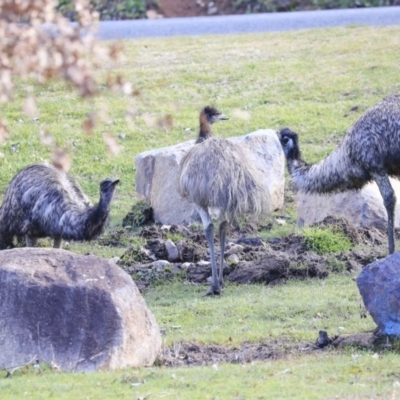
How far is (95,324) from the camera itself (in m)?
8.13

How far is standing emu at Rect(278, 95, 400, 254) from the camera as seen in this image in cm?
1202

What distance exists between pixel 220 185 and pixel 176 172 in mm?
3299

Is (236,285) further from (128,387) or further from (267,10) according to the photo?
(267,10)

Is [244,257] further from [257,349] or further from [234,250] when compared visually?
[257,349]

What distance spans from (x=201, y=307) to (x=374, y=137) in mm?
2731

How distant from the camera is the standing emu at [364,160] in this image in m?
12.0

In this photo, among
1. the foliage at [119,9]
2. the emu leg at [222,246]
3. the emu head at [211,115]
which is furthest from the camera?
the foliage at [119,9]

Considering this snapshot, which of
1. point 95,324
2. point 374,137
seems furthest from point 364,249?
point 95,324

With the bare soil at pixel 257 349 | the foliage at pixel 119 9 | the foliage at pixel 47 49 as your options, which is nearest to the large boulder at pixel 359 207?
the bare soil at pixel 257 349

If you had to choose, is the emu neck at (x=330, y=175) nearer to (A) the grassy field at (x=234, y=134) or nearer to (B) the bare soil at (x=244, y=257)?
(B) the bare soil at (x=244, y=257)

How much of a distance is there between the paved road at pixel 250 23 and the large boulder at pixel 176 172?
925 centimetres

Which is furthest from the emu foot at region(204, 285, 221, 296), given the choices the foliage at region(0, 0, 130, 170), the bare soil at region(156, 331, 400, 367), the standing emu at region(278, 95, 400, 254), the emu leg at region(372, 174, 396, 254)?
the foliage at region(0, 0, 130, 170)

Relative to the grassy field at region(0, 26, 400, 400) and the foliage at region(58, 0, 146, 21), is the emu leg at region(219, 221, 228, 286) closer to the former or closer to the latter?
the grassy field at region(0, 26, 400, 400)

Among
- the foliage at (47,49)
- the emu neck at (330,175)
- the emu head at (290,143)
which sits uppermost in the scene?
the foliage at (47,49)
